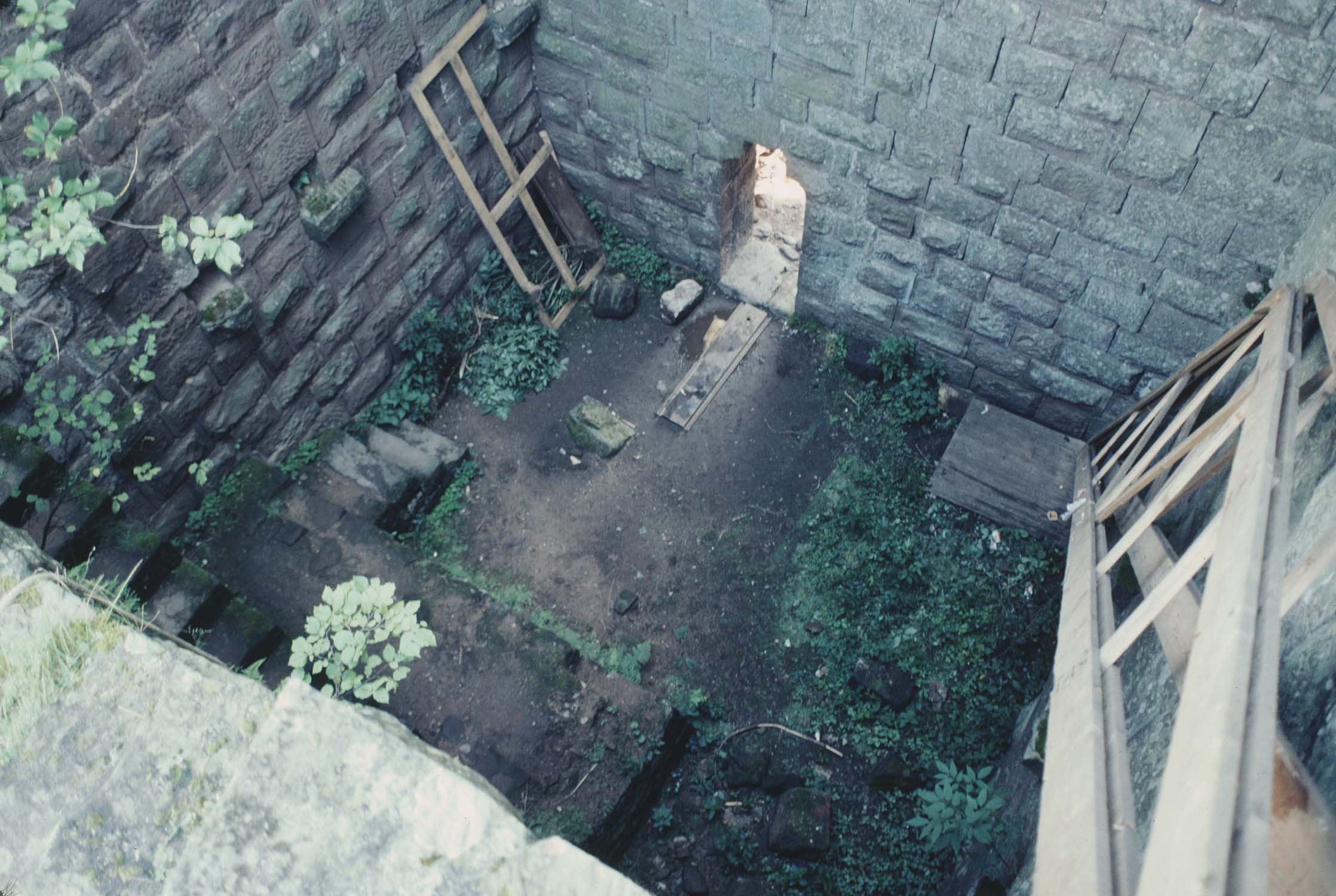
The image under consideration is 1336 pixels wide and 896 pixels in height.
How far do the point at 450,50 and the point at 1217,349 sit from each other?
15.0 feet

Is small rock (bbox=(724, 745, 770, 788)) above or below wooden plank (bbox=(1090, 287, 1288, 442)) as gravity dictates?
below

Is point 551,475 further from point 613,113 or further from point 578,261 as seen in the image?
point 613,113

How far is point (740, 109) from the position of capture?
561 centimetres

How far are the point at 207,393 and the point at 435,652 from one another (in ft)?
6.46

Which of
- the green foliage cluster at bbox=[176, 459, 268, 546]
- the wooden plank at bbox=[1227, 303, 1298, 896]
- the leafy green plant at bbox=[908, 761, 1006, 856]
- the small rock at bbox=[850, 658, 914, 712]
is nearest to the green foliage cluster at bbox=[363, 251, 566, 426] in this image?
the green foliage cluster at bbox=[176, 459, 268, 546]

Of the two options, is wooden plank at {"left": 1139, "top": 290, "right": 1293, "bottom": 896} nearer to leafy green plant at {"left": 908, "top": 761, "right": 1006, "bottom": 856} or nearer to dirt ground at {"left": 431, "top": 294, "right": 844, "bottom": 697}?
leafy green plant at {"left": 908, "top": 761, "right": 1006, "bottom": 856}

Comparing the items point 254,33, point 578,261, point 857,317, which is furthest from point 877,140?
point 254,33

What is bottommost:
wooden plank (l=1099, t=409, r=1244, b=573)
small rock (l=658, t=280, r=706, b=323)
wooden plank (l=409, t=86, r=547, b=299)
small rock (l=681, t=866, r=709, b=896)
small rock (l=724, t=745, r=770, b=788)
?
small rock (l=681, t=866, r=709, b=896)

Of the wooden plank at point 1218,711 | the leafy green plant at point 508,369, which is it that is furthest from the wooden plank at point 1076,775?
the leafy green plant at point 508,369

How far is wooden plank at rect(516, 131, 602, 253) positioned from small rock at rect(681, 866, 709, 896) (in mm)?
4387

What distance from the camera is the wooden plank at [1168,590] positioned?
109 inches

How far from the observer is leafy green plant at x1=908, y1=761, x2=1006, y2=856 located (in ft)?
13.3

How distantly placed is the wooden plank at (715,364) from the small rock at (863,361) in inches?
28.9

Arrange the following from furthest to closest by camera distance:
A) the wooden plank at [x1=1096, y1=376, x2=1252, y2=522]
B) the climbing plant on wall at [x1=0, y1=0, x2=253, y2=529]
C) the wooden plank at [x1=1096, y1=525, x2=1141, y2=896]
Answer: the wooden plank at [x1=1096, y1=376, x2=1252, y2=522], the climbing plant on wall at [x1=0, y1=0, x2=253, y2=529], the wooden plank at [x1=1096, y1=525, x2=1141, y2=896]
